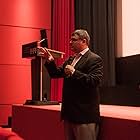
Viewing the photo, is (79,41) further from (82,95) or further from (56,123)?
(56,123)

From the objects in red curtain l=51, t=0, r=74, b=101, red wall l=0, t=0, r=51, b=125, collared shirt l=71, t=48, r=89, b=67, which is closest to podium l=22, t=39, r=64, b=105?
red wall l=0, t=0, r=51, b=125

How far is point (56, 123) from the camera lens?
11.3 feet

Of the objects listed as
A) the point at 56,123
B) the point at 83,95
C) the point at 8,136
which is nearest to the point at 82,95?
the point at 83,95

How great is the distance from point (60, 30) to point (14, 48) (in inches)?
35.2

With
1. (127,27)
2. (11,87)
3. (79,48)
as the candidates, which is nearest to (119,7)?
(127,27)

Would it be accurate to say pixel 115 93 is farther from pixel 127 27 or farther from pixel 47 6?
pixel 47 6

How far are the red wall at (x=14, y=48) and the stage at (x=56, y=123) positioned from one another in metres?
1.05

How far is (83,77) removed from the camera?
2.41 metres

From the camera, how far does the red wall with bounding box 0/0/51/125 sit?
5.69m

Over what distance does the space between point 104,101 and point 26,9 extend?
6.72ft

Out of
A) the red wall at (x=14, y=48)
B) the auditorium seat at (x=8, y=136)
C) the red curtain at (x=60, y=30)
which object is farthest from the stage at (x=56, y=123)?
the red curtain at (x=60, y=30)

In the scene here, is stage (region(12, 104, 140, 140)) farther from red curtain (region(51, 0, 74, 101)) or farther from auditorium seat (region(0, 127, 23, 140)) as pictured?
red curtain (region(51, 0, 74, 101))

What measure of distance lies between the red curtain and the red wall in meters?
0.35

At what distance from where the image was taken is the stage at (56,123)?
2512 millimetres
